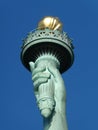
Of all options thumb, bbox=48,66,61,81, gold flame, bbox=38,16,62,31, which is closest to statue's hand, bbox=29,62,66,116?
thumb, bbox=48,66,61,81

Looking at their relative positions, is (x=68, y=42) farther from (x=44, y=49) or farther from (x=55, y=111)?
(x=55, y=111)

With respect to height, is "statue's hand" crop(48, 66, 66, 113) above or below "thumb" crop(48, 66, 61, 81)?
below

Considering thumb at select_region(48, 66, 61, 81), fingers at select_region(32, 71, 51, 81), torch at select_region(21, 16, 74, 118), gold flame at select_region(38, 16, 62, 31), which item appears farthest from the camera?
gold flame at select_region(38, 16, 62, 31)

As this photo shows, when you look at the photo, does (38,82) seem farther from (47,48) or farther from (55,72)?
(47,48)

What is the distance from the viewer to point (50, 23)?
40562 mm

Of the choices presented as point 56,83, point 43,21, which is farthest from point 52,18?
point 56,83

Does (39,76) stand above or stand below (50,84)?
above

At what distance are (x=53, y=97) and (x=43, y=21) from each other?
768 centimetres

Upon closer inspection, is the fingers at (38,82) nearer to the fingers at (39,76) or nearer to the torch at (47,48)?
the fingers at (39,76)

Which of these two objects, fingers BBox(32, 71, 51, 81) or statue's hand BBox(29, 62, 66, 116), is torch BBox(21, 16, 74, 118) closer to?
statue's hand BBox(29, 62, 66, 116)

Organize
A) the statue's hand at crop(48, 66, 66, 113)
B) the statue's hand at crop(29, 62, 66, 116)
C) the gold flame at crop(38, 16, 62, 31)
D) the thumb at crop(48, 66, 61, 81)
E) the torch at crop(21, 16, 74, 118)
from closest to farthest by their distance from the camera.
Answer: the statue's hand at crop(48, 66, 66, 113) → the statue's hand at crop(29, 62, 66, 116) → the thumb at crop(48, 66, 61, 81) → the torch at crop(21, 16, 74, 118) → the gold flame at crop(38, 16, 62, 31)

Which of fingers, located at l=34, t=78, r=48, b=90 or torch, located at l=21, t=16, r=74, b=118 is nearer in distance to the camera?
fingers, located at l=34, t=78, r=48, b=90

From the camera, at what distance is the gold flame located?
40406mm

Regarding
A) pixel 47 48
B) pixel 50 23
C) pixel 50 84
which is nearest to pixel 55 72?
pixel 50 84
